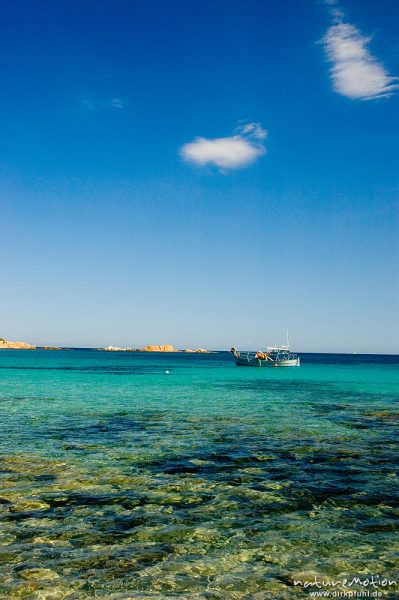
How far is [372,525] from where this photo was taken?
31.9 feet

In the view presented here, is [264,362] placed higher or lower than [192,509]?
lower

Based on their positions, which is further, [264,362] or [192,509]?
[264,362]

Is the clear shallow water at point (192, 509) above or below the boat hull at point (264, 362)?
above

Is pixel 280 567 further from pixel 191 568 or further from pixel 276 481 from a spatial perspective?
pixel 276 481

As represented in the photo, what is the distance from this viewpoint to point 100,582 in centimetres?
725

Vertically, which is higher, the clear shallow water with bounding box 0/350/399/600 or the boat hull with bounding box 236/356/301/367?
the clear shallow water with bounding box 0/350/399/600

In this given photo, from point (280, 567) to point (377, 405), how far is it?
28923mm

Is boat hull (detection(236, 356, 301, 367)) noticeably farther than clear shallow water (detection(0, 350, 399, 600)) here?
Yes

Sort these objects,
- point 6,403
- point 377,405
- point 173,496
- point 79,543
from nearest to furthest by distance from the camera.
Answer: point 79,543
point 173,496
point 6,403
point 377,405

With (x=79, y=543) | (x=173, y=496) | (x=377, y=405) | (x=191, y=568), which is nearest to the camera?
(x=191, y=568)

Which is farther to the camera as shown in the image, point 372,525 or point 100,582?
point 372,525

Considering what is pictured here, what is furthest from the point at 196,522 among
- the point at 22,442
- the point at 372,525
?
the point at 22,442

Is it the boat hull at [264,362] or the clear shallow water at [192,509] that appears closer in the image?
the clear shallow water at [192,509]

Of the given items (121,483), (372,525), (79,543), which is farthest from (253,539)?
(121,483)
